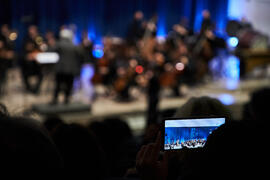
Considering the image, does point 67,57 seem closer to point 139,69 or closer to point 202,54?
point 139,69

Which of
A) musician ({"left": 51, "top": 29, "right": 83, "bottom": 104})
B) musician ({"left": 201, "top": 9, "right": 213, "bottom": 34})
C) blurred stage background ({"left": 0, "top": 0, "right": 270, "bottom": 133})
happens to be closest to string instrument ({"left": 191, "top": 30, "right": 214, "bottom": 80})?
blurred stage background ({"left": 0, "top": 0, "right": 270, "bottom": 133})

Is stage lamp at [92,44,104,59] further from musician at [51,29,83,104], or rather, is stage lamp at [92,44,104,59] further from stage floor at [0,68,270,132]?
musician at [51,29,83,104]

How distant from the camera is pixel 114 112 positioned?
6.04 meters

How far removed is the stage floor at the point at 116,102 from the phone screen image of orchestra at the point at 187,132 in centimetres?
389

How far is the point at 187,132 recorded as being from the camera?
4.65ft

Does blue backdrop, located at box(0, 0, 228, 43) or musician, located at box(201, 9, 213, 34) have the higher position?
blue backdrop, located at box(0, 0, 228, 43)

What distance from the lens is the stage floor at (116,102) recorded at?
587 centimetres

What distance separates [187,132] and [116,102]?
5343 mm

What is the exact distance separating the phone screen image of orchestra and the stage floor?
3.89m

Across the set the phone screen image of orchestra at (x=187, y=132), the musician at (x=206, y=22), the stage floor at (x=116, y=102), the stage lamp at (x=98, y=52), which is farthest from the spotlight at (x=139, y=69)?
the phone screen image of orchestra at (x=187, y=132)

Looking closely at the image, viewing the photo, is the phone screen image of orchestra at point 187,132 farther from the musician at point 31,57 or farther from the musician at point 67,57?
the musician at point 31,57

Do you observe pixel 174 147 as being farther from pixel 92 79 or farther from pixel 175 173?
pixel 92 79

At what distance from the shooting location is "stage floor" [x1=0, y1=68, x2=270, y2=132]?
587 centimetres

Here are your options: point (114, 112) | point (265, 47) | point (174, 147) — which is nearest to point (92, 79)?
point (114, 112)
